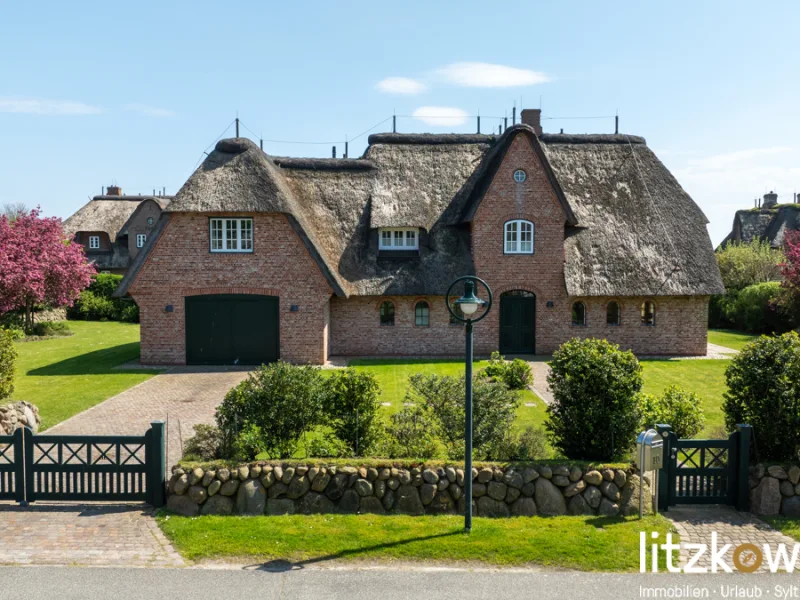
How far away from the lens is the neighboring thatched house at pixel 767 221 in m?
53.5

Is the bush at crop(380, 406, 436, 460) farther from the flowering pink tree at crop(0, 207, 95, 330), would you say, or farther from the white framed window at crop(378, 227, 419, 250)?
the flowering pink tree at crop(0, 207, 95, 330)

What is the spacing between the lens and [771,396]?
10.5 m

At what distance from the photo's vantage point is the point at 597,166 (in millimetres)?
27938

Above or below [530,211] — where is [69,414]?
below

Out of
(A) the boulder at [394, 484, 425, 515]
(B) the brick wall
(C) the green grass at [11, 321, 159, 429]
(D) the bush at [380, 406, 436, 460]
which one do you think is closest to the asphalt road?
(A) the boulder at [394, 484, 425, 515]

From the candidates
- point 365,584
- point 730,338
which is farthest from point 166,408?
point 730,338

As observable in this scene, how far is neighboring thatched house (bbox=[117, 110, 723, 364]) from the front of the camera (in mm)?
23047

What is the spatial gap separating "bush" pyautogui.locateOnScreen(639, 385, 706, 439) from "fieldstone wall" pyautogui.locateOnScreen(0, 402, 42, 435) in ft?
41.0

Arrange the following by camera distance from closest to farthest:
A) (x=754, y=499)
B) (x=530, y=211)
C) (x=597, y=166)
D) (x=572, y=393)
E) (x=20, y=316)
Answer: (x=754, y=499), (x=572, y=393), (x=530, y=211), (x=597, y=166), (x=20, y=316)

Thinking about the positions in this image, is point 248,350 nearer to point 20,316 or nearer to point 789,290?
point 20,316

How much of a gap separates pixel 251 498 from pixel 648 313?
20.5 m

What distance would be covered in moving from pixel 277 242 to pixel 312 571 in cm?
1622

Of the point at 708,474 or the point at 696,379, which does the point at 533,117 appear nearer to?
the point at 696,379

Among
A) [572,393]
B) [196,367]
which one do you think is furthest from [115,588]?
[196,367]
